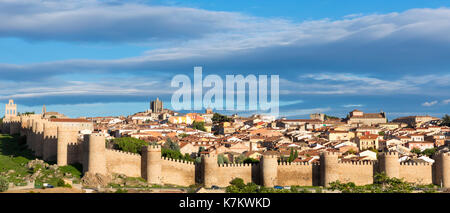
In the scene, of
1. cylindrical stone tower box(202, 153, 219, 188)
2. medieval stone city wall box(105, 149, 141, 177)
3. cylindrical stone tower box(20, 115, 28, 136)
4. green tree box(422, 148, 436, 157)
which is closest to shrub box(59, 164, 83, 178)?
medieval stone city wall box(105, 149, 141, 177)

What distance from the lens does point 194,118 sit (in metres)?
133

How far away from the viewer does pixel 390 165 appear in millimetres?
44906

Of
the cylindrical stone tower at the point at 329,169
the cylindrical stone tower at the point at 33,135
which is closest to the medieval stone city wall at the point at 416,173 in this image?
the cylindrical stone tower at the point at 329,169

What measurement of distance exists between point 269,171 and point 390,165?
712cm

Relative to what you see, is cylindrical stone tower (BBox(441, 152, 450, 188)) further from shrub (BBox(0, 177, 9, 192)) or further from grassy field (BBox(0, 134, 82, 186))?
shrub (BBox(0, 177, 9, 192))

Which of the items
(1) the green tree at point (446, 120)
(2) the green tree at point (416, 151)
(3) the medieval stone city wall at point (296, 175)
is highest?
(1) the green tree at point (446, 120)

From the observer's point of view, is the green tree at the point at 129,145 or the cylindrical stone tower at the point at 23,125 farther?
the cylindrical stone tower at the point at 23,125

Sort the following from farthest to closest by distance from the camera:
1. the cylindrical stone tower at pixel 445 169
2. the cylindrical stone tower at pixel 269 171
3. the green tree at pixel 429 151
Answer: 1. the green tree at pixel 429 151
2. the cylindrical stone tower at pixel 445 169
3. the cylindrical stone tower at pixel 269 171

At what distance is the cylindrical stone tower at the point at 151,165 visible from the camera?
4300 cm

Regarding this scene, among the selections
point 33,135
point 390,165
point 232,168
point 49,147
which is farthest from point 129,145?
point 390,165

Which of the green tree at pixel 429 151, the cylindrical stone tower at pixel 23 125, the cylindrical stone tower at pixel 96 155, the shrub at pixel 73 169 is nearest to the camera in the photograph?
the cylindrical stone tower at pixel 96 155

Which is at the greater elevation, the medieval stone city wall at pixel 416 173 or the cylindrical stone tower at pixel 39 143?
the cylindrical stone tower at pixel 39 143

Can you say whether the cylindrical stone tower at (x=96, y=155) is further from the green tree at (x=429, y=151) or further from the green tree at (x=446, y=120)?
the green tree at (x=446, y=120)
